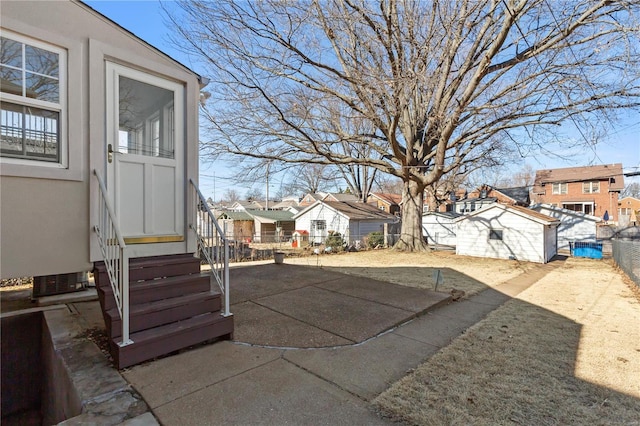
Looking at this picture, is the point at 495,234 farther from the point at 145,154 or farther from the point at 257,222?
the point at 257,222

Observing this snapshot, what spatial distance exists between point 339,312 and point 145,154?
348 cm

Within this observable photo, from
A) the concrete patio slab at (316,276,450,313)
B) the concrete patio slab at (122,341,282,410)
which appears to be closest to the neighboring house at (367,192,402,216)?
the concrete patio slab at (316,276,450,313)

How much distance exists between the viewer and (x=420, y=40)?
829 cm

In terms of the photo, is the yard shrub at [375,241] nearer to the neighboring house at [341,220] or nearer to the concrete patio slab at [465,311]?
the neighboring house at [341,220]

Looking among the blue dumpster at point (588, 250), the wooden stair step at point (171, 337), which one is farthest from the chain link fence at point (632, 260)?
the wooden stair step at point (171, 337)

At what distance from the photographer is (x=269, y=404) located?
2383 millimetres

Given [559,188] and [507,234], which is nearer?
[507,234]

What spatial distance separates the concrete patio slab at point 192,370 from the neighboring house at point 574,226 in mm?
21147

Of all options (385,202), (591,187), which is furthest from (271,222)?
(591,187)

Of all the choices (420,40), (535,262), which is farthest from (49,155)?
(535,262)

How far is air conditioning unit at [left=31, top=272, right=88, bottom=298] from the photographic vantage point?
Answer: 17.0 feet

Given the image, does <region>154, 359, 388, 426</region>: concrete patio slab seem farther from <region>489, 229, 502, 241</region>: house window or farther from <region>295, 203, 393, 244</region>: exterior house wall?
<region>295, 203, 393, 244</region>: exterior house wall

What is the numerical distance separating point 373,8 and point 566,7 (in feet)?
15.3

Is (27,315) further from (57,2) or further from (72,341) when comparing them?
(57,2)
